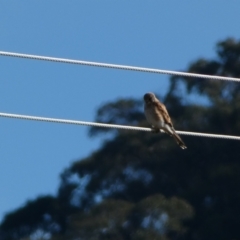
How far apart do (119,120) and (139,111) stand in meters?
0.62

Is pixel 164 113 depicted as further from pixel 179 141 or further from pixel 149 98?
pixel 179 141

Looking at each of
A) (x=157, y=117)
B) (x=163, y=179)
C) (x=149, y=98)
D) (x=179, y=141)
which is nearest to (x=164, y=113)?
(x=157, y=117)

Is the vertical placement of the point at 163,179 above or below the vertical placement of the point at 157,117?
below

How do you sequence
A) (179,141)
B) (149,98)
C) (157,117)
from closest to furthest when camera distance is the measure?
(179,141) < (157,117) < (149,98)

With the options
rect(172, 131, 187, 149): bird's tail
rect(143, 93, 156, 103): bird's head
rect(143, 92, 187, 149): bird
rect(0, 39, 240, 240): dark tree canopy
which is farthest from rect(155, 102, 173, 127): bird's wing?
rect(0, 39, 240, 240): dark tree canopy

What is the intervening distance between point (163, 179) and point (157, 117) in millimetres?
22587

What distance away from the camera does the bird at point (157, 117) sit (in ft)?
36.9

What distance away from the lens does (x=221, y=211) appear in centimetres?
3250

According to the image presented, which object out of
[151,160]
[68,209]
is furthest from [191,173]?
[68,209]

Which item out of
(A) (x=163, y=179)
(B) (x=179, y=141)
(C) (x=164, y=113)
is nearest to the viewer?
(B) (x=179, y=141)

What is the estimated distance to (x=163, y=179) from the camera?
3391cm

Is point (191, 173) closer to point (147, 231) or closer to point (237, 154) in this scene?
point (237, 154)

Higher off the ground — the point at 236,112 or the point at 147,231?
the point at 236,112

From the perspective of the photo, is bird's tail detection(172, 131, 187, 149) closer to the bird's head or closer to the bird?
the bird
